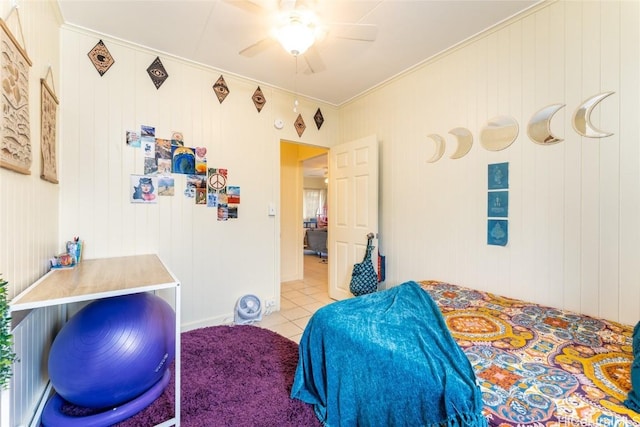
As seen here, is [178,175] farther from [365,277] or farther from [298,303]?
[365,277]

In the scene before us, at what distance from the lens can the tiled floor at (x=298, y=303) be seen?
2.79m

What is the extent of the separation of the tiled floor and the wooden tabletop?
1.39m

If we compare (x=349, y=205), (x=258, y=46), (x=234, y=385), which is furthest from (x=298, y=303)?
(x=258, y=46)

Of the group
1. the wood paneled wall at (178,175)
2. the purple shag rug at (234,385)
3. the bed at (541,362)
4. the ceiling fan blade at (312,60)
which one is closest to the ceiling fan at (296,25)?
the ceiling fan blade at (312,60)

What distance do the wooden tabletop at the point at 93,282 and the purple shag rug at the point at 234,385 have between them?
2.52 ft

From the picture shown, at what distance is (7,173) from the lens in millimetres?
1268

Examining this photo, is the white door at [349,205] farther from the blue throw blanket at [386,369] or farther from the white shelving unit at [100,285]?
the white shelving unit at [100,285]

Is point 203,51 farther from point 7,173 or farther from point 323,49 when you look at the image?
point 7,173

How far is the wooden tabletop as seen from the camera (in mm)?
1198

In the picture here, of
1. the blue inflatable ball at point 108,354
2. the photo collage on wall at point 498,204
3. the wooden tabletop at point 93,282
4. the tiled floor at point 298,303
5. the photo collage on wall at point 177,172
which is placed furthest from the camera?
the tiled floor at point 298,303

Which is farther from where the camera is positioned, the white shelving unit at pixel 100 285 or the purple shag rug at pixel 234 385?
the purple shag rug at pixel 234 385

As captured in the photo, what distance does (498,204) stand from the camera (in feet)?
7.18

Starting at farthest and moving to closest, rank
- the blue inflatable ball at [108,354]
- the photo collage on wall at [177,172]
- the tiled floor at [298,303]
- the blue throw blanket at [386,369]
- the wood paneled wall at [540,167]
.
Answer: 1. the tiled floor at [298,303]
2. the photo collage on wall at [177,172]
3. the wood paneled wall at [540,167]
4. the blue inflatable ball at [108,354]
5. the blue throw blanket at [386,369]

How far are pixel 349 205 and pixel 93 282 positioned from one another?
8.60 ft
